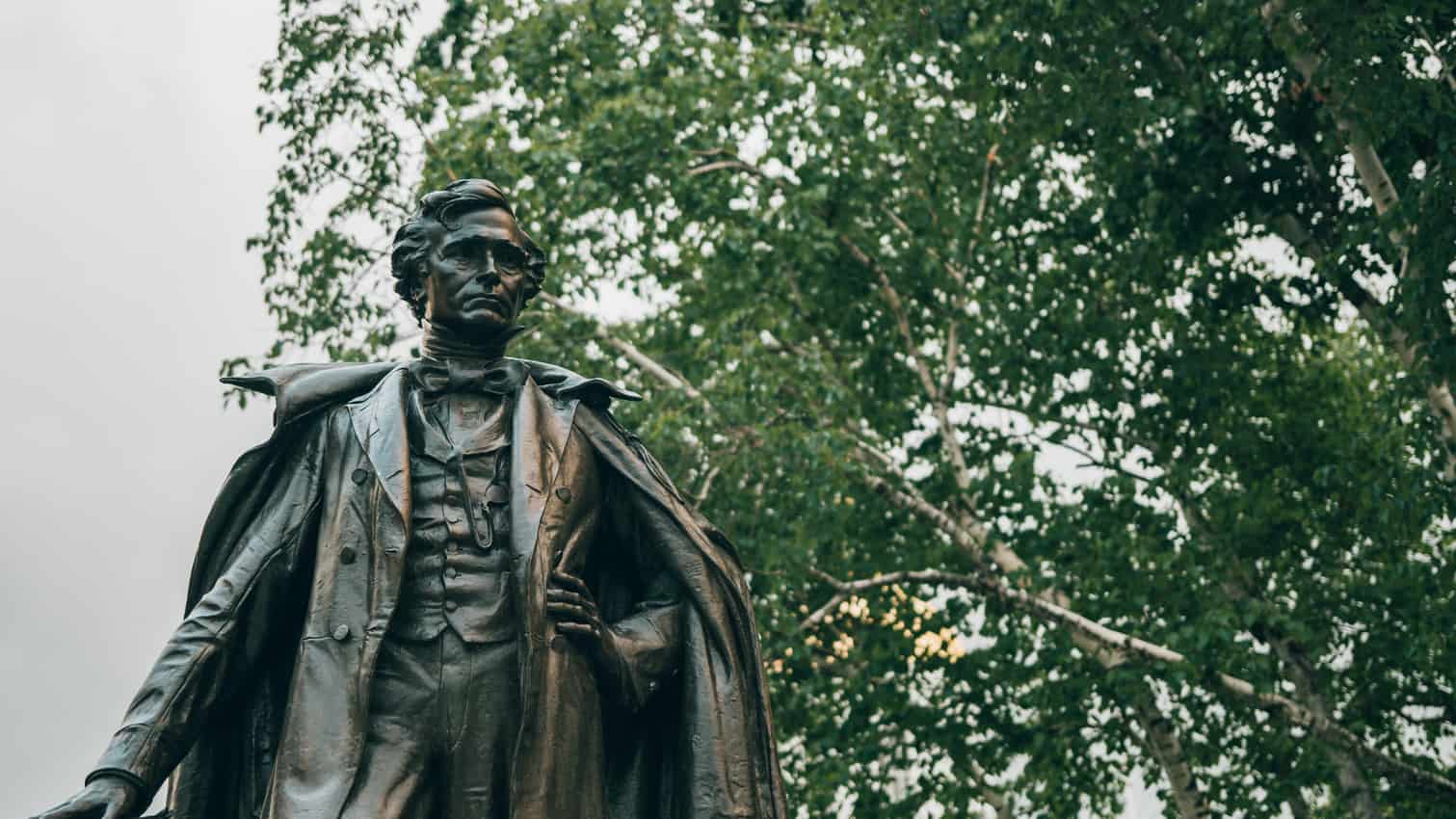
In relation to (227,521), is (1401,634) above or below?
above

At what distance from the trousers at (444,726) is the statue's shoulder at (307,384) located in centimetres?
69

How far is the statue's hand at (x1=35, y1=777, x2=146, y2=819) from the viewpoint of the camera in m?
4.41

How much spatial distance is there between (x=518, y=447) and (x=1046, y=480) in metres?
12.1

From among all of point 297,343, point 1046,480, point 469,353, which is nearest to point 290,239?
point 297,343

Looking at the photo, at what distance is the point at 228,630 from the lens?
15.9 ft

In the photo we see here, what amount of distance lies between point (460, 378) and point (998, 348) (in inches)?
508

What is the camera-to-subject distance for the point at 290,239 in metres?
20.3

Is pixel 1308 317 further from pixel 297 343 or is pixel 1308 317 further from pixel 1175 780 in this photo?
pixel 297 343

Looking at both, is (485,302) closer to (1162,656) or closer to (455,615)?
(455,615)

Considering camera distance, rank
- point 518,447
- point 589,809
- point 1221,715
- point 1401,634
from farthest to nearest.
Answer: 1. point 1221,715
2. point 1401,634
3. point 518,447
4. point 589,809

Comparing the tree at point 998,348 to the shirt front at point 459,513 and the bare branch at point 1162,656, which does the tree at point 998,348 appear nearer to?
the bare branch at point 1162,656

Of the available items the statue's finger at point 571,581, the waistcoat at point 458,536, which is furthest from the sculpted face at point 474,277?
the statue's finger at point 571,581

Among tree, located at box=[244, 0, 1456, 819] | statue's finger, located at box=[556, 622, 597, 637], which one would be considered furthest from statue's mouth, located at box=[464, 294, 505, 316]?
tree, located at box=[244, 0, 1456, 819]

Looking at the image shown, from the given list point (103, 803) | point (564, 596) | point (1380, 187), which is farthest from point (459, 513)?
point (1380, 187)
